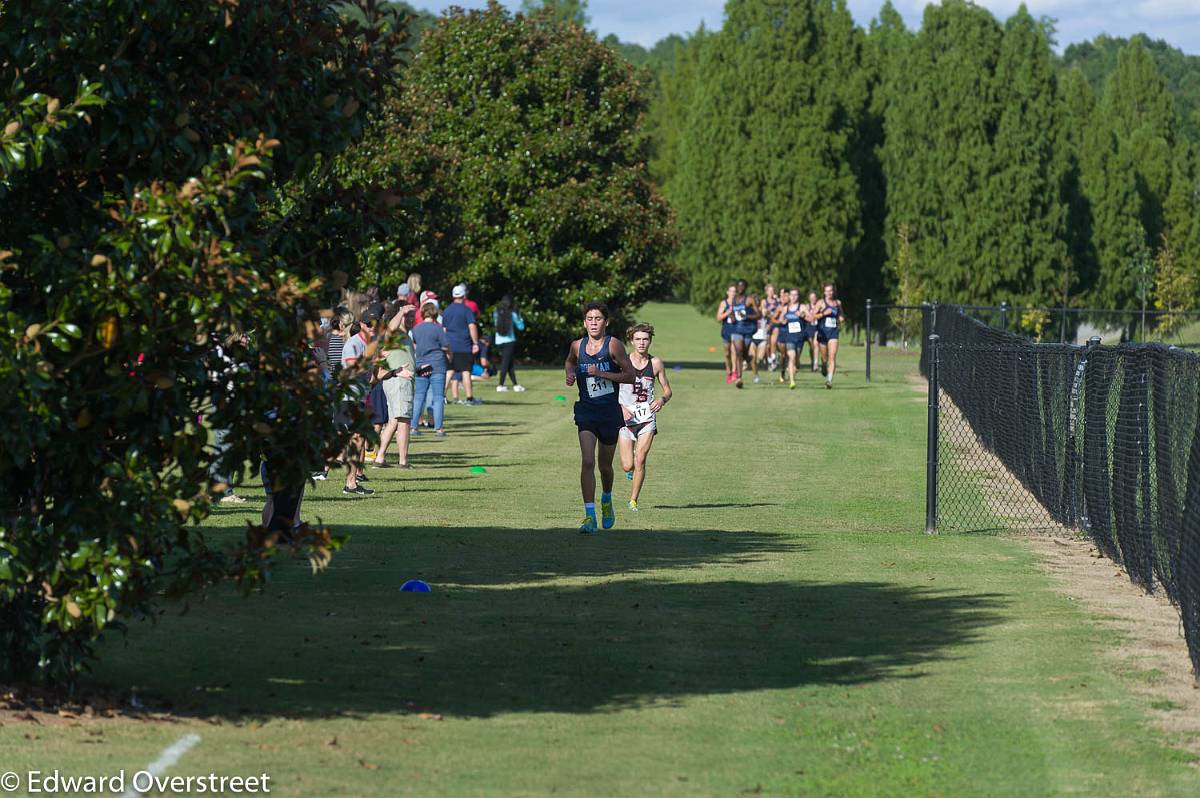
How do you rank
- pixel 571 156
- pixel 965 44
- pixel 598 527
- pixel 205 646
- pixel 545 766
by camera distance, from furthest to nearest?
pixel 965 44
pixel 571 156
pixel 598 527
pixel 205 646
pixel 545 766

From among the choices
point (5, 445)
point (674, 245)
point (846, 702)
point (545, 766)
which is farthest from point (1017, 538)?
point (674, 245)

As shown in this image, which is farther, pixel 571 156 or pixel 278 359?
pixel 571 156

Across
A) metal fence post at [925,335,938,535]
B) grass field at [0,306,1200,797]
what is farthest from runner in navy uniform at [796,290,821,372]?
metal fence post at [925,335,938,535]

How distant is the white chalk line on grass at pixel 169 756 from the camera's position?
6.71 m

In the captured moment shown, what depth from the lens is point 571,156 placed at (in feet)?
155

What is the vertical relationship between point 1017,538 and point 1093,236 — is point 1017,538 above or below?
below

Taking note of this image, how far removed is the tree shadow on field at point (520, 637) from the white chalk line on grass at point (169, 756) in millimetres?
519

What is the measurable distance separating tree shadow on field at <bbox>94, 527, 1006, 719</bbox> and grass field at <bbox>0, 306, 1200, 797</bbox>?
0.09 feet

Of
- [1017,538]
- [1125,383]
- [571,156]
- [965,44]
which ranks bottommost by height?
[1017,538]

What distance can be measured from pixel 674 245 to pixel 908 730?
4008cm

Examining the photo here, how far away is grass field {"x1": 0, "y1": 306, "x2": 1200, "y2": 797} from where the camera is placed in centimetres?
724

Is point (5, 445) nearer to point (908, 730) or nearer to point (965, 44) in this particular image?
point (908, 730)

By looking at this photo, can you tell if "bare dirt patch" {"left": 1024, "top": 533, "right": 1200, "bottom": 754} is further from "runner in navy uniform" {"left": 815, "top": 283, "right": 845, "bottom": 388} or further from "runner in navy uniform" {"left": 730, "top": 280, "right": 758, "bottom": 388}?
"runner in navy uniform" {"left": 815, "top": 283, "right": 845, "bottom": 388}

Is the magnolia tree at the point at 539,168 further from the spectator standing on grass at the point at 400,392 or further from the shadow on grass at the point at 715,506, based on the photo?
the shadow on grass at the point at 715,506
